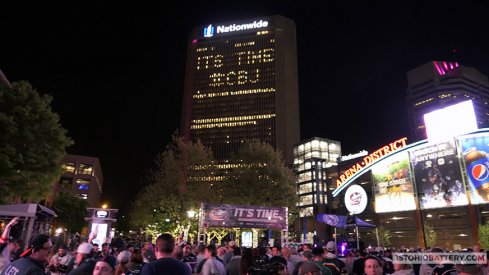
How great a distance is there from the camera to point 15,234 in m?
25.0

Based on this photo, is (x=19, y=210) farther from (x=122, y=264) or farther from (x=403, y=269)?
(x=403, y=269)

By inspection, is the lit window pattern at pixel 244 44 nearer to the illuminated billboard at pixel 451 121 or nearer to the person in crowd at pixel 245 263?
the illuminated billboard at pixel 451 121

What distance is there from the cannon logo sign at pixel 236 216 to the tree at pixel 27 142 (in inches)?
485

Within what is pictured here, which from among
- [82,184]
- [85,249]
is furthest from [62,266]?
[82,184]

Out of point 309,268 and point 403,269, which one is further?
point 403,269

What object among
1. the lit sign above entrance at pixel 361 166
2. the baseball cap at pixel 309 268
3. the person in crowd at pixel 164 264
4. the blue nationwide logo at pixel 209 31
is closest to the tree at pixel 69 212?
the lit sign above entrance at pixel 361 166

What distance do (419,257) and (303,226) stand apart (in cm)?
9718

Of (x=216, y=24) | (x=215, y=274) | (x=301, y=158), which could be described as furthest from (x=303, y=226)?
(x=216, y=24)

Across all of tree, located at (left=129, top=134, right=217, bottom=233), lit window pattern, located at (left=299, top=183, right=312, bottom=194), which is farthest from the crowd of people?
lit window pattern, located at (left=299, top=183, right=312, bottom=194)

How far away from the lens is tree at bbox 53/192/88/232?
8131 cm

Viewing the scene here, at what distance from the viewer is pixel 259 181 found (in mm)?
39312

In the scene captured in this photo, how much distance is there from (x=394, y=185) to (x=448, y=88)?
500 feet

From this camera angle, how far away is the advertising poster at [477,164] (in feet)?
146

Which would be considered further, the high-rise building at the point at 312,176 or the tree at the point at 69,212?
the high-rise building at the point at 312,176
